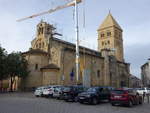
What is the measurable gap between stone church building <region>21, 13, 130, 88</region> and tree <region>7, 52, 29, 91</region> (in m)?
1.46

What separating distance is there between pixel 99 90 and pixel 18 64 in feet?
90.7

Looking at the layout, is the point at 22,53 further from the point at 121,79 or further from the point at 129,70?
the point at 129,70

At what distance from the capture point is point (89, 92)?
18562 millimetres

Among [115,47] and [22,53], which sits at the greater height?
[115,47]

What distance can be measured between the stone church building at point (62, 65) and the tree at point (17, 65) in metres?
1.46

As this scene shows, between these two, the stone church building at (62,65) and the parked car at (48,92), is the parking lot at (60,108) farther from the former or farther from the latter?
the stone church building at (62,65)

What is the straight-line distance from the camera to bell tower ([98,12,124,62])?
82250mm

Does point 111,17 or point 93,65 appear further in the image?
point 111,17

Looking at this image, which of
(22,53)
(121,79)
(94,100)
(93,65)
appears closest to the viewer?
(94,100)

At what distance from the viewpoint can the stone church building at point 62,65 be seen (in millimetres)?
43062

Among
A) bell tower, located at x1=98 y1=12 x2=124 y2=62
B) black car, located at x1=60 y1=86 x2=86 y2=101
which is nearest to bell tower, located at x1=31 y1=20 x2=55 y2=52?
black car, located at x1=60 y1=86 x2=86 y2=101

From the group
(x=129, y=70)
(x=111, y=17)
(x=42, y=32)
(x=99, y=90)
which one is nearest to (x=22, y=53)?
(x=42, y=32)

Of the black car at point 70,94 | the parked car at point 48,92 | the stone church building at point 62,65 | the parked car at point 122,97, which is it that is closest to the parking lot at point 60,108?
the parked car at point 122,97

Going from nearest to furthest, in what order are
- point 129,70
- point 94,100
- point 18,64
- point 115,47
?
point 94,100 < point 18,64 < point 129,70 < point 115,47
